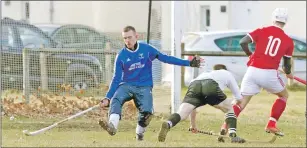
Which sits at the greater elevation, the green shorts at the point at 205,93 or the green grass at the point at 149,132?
the green shorts at the point at 205,93

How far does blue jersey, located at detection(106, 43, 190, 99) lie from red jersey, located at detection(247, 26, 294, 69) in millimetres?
1140

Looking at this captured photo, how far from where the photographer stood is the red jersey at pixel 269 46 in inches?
527

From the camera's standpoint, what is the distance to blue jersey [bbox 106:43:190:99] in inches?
505

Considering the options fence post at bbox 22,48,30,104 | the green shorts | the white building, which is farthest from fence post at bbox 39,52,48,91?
the white building

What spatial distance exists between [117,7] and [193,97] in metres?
21.4

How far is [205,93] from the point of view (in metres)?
12.9

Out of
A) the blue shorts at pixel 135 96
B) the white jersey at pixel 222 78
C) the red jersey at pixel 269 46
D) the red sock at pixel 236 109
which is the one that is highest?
the red jersey at pixel 269 46

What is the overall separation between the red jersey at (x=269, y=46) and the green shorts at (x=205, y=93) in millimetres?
866

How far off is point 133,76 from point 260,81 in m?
1.89

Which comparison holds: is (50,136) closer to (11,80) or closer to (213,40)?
(11,80)

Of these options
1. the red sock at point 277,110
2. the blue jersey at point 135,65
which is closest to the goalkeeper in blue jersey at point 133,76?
the blue jersey at point 135,65

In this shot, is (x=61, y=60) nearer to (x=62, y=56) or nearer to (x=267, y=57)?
(x=62, y=56)

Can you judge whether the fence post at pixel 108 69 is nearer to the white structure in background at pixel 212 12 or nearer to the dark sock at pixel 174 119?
the dark sock at pixel 174 119

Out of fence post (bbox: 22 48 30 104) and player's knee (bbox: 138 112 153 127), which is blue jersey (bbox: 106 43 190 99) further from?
fence post (bbox: 22 48 30 104)
